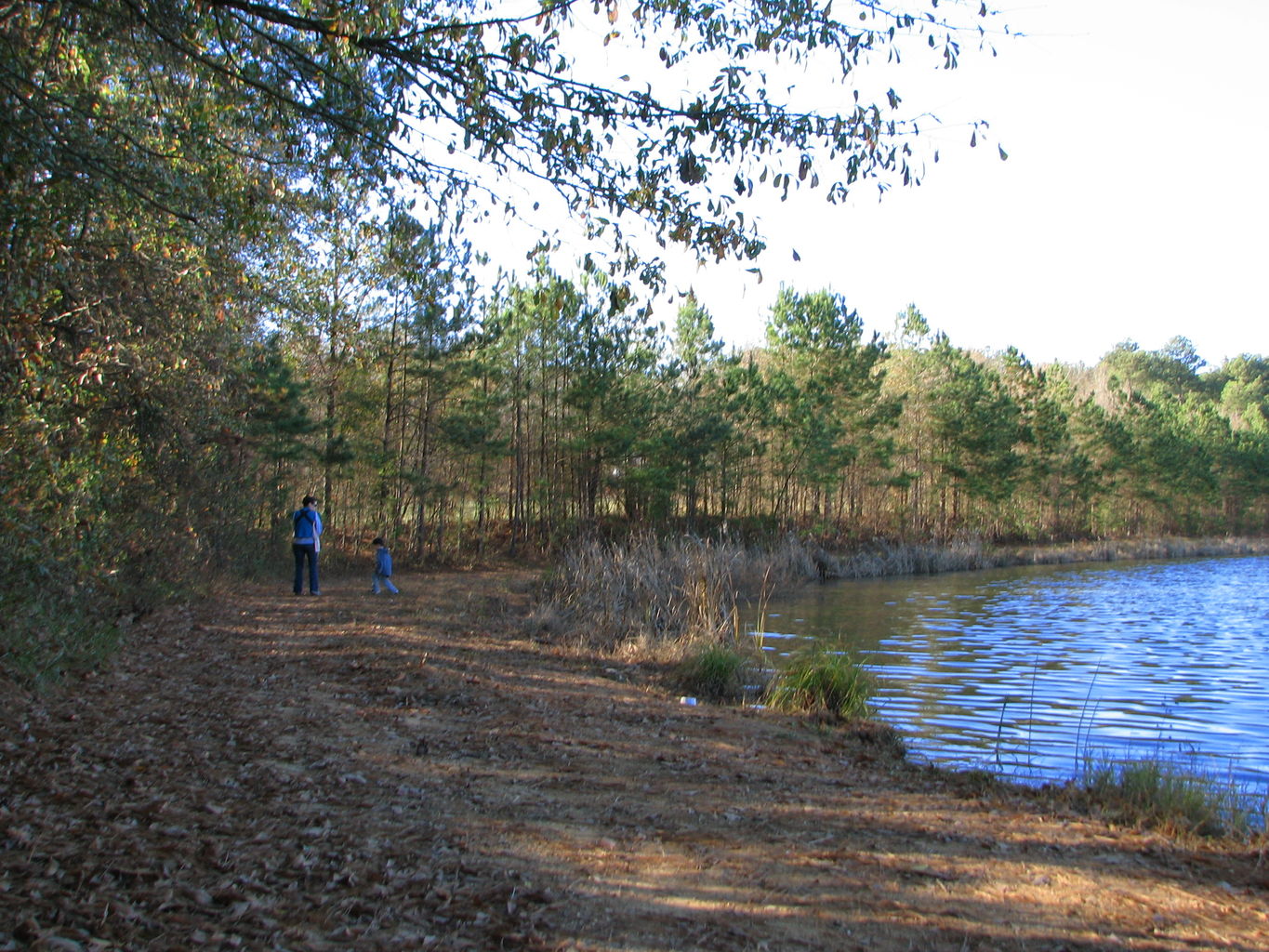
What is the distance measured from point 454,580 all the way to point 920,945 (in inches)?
707

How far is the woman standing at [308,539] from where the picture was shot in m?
15.0

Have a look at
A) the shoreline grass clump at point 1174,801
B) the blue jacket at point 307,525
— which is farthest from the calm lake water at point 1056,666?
the blue jacket at point 307,525

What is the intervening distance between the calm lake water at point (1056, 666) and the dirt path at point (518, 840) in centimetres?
209

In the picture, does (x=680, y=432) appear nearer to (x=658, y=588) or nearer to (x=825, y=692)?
(x=658, y=588)

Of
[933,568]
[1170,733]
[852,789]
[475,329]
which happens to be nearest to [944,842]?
[852,789]

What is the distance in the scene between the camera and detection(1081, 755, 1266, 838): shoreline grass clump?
17.7ft

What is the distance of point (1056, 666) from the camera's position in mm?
13016

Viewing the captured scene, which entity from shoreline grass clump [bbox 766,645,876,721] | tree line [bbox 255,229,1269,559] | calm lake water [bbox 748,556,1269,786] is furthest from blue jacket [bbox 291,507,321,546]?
shoreline grass clump [bbox 766,645,876,721]

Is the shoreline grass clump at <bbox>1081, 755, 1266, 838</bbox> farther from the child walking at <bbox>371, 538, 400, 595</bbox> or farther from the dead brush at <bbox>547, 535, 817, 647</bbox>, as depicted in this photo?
the child walking at <bbox>371, 538, 400, 595</bbox>

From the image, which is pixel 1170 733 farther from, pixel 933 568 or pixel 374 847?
pixel 933 568

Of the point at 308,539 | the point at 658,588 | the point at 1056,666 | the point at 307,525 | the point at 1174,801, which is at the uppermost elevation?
the point at 307,525

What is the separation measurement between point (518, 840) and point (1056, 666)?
34.6ft

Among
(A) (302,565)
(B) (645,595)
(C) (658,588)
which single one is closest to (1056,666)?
(C) (658,588)

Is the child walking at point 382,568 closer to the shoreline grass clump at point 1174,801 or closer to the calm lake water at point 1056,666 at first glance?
the calm lake water at point 1056,666
